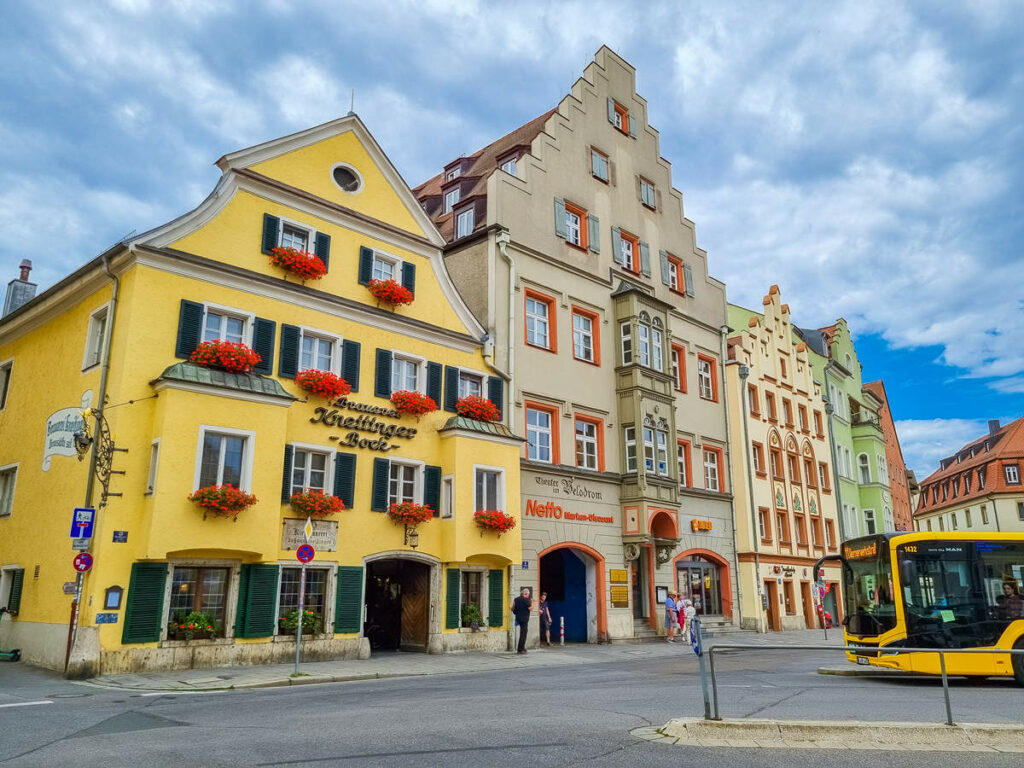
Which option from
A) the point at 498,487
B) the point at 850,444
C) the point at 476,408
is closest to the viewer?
the point at 498,487

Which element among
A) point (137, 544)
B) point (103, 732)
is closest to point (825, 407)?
point (137, 544)

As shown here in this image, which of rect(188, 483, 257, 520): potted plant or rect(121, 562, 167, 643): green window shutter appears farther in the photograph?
rect(188, 483, 257, 520): potted plant

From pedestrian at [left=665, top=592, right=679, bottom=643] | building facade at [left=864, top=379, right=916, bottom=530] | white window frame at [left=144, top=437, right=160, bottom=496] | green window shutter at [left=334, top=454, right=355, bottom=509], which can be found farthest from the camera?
building facade at [left=864, top=379, right=916, bottom=530]

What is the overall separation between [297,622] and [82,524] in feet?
17.3

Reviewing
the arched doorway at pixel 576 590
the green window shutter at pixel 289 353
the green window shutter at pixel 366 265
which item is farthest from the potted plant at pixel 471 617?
the green window shutter at pixel 366 265

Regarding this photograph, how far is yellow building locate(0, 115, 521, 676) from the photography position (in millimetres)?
17547

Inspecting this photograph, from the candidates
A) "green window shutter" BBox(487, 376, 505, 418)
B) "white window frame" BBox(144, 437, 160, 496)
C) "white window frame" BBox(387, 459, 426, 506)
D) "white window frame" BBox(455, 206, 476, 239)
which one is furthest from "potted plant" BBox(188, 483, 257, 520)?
"white window frame" BBox(455, 206, 476, 239)

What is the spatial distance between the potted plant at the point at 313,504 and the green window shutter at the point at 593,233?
15.4m

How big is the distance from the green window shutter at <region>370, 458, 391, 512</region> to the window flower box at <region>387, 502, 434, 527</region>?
26cm

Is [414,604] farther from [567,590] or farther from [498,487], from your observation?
[567,590]

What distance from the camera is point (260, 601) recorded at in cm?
1877

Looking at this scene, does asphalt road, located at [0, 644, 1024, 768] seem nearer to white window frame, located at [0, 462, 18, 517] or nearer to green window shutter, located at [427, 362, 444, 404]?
white window frame, located at [0, 462, 18, 517]

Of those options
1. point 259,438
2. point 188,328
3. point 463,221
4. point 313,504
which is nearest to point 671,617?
point 313,504

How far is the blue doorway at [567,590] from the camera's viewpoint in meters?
28.7
